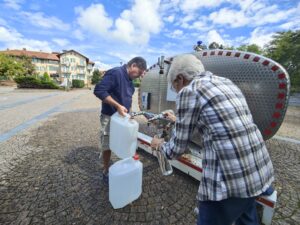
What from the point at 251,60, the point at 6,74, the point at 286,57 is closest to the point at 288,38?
the point at 286,57

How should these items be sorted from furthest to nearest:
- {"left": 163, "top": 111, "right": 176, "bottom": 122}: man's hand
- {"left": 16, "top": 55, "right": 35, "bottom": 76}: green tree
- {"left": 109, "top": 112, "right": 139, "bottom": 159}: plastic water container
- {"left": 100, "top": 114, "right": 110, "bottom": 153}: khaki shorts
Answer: {"left": 16, "top": 55, "right": 35, "bottom": 76}: green tree < {"left": 100, "top": 114, "right": 110, "bottom": 153}: khaki shorts < {"left": 109, "top": 112, "right": 139, "bottom": 159}: plastic water container < {"left": 163, "top": 111, "right": 176, "bottom": 122}: man's hand

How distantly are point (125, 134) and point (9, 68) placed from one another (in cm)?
4360

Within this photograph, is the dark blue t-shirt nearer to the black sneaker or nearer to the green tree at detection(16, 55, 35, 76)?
the black sneaker

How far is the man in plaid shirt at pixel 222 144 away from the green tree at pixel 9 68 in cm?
4437

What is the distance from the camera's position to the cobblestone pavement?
2.04m

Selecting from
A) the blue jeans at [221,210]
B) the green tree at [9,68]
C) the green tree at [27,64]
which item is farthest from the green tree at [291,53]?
the green tree at [27,64]

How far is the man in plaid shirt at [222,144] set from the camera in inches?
39.9

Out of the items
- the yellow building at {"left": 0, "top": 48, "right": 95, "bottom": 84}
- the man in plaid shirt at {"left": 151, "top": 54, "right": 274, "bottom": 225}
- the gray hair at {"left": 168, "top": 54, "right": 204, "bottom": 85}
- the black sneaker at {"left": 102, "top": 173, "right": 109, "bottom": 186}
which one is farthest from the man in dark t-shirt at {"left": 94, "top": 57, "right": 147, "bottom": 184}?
the yellow building at {"left": 0, "top": 48, "right": 95, "bottom": 84}

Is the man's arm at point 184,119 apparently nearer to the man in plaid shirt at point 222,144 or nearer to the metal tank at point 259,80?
the man in plaid shirt at point 222,144

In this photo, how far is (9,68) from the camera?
34156 mm

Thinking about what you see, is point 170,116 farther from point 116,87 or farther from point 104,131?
point 104,131

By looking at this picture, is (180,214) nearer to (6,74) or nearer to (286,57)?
(286,57)

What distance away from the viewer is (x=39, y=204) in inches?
86.8

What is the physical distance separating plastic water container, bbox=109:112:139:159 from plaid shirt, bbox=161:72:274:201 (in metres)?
1.01
